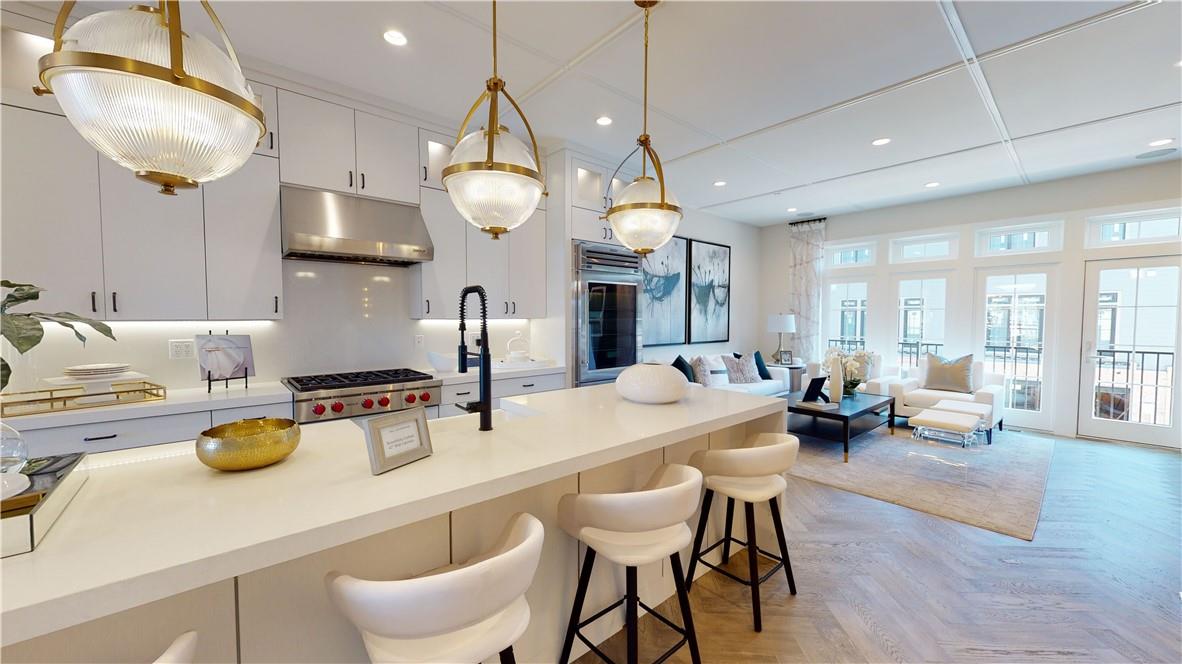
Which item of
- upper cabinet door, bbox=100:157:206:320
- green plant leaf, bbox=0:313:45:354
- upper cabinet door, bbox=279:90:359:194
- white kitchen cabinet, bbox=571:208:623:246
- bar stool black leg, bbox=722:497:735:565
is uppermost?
upper cabinet door, bbox=279:90:359:194

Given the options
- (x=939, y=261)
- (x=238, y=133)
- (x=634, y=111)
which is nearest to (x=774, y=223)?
(x=939, y=261)

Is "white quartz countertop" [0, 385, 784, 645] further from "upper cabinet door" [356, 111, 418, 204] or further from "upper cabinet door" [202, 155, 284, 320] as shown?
"upper cabinet door" [356, 111, 418, 204]

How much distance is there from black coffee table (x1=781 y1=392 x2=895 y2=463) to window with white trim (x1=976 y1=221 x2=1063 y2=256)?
7.46 feet

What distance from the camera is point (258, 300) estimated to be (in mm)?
2693

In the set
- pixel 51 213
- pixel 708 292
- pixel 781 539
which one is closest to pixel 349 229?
pixel 51 213

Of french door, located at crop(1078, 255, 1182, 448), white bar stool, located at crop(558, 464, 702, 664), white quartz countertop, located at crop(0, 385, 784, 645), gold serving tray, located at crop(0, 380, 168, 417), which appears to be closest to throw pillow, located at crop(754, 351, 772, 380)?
french door, located at crop(1078, 255, 1182, 448)

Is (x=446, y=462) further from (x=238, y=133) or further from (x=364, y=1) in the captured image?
(x=364, y=1)

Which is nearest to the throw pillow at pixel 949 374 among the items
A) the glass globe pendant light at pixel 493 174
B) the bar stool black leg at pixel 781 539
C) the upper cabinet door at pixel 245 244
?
the bar stool black leg at pixel 781 539

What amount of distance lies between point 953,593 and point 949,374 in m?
3.91

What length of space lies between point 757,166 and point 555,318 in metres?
2.48

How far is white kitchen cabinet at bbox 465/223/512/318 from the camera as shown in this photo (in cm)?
353

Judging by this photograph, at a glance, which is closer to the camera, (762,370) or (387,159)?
(387,159)

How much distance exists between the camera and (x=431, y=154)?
3326 mm

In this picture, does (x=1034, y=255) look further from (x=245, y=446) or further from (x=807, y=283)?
(x=245, y=446)
